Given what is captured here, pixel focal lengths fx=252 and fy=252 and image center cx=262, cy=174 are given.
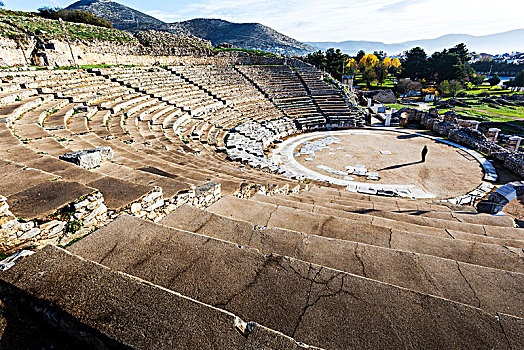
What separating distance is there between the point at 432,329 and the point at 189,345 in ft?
7.01

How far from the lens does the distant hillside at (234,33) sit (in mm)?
135000

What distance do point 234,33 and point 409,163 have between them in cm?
15939

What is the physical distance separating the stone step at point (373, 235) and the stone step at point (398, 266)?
761 millimetres

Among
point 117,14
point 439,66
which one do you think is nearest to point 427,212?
point 439,66

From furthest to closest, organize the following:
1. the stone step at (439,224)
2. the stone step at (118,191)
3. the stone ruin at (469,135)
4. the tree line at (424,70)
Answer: the tree line at (424,70) < the stone ruin at (469,135) < the stone step at (439,224) < the stone step at (118,191)

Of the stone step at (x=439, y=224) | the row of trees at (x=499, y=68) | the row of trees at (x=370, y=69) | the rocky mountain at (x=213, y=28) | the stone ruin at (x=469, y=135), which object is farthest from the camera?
the rocky mountain at (x=213, y=28)

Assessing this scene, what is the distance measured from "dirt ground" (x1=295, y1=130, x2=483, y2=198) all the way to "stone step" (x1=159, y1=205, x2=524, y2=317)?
12.2 meters

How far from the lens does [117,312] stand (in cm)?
225

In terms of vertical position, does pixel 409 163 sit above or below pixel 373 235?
below

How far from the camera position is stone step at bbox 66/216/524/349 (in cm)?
222

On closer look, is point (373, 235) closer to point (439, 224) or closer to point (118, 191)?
point (439, 224)

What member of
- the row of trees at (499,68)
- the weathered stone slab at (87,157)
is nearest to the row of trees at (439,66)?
the row of trees at (499,68)

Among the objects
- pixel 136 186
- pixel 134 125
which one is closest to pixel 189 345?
pixel 136 186

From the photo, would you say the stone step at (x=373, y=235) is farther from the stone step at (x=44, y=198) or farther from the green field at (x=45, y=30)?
the green field at (x=45, y=30)
